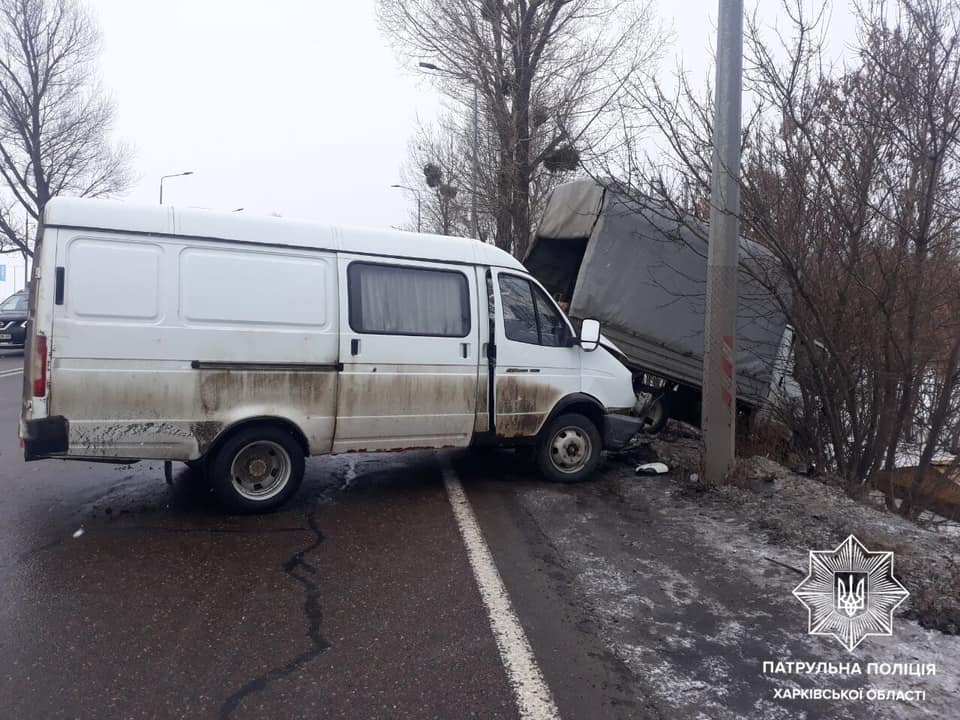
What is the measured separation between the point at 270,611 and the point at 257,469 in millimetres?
1882

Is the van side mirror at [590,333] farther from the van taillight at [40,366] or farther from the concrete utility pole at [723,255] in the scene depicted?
the van taillight at [40,366]

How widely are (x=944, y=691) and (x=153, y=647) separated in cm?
378

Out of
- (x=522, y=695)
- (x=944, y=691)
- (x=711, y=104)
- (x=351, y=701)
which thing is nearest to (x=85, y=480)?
(x=351, y=701)

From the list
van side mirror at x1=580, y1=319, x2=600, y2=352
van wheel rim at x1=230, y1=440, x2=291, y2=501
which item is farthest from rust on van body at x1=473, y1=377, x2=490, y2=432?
van wheel rim at x1=230, y1=440, x2=291, y2=501

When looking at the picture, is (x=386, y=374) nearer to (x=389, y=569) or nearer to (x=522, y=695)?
(x=389, y=569)

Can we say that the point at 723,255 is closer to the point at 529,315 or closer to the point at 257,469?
the point at 529,315

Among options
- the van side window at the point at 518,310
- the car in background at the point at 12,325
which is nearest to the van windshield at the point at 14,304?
the car in background at the point at 12,325

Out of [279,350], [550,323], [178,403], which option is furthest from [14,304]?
[550,323]

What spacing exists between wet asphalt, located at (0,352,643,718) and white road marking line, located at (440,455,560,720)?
0.19 feet

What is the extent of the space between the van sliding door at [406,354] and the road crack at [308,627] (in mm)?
1023

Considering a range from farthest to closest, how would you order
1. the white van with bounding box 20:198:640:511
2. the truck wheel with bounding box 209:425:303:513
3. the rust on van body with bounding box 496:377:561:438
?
the rust on van body with bounding box 496:377:561:438, the truck wheel with bounding box 209:425:303:513, the white van with bounding box 20:198:640:511

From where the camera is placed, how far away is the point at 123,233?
208 inches

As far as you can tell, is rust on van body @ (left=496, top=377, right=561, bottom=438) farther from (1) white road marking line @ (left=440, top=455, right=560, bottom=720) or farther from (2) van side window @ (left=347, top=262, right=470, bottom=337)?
(1) white road marking line @ (left=440, top=455, right=560, bottom=720)

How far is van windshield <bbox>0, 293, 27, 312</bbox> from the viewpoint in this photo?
21.1m
